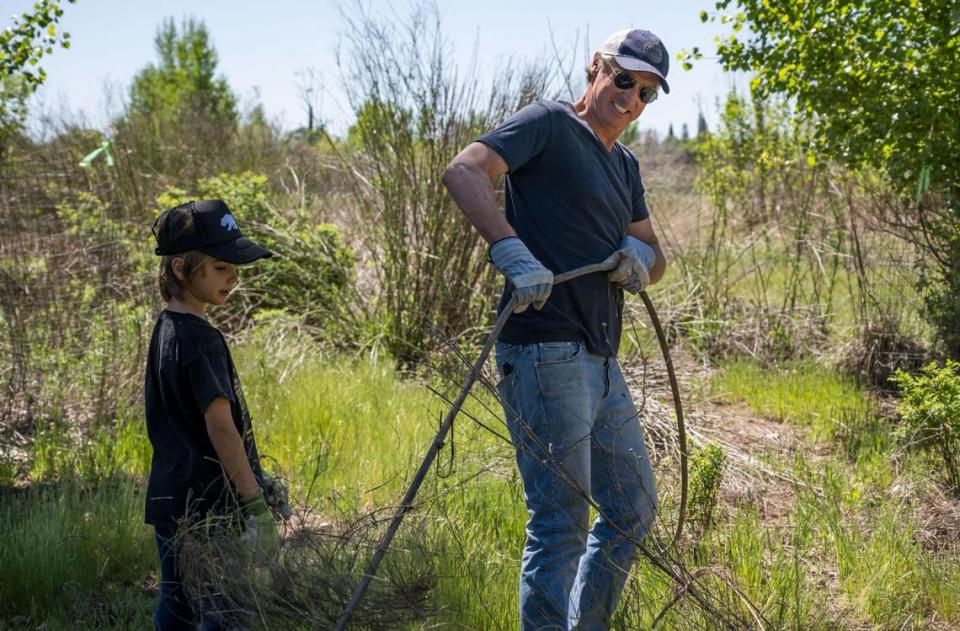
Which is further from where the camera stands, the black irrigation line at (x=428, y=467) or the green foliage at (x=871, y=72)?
the green foliage at (x=871, y=72)

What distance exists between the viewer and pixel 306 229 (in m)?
8.37

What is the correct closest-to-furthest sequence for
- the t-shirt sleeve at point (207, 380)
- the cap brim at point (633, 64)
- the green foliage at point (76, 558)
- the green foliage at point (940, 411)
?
the t-shirt sleeve at point (207, 380), the cap brim at point (633, 64), the green foliage at point (76, 558), the green foliage at point (940, 411)

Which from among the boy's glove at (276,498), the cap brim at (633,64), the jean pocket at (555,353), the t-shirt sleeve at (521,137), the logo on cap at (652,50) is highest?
the logo on cap at (652,50)

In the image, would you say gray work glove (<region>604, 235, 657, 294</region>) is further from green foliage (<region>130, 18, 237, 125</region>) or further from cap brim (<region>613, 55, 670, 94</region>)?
green foliage (<region>130, 18, 237, 125</region>)

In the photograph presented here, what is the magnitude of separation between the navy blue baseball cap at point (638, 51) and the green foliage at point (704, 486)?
1721mm

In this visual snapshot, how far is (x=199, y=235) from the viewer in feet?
8.84

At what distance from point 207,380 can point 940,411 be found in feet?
10.6

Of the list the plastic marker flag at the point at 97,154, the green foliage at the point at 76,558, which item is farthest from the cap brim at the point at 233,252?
the plastic marker flag at the point at 97,154

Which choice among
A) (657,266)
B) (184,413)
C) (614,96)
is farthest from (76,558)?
(614,96)

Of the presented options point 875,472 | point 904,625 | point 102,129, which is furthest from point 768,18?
point 102,129

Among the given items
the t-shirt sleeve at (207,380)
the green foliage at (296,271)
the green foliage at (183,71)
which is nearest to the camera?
the t-shirt sleeve at (207,380)

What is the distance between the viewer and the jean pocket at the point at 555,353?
2.71 meters

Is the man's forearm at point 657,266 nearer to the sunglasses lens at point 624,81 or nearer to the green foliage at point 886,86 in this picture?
the sunglasses lens at point 624,81

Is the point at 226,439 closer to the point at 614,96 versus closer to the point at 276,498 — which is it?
the point at 276,498
